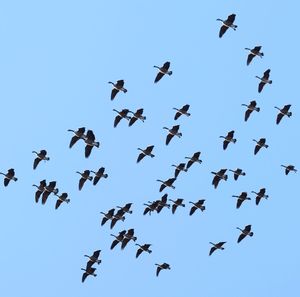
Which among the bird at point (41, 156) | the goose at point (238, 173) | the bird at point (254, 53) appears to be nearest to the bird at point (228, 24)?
the bird at point (254, 53)

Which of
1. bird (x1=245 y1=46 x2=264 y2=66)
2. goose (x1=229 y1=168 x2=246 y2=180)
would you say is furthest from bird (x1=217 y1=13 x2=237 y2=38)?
goose (x1=229 y1=168 x2=246 y2=180)

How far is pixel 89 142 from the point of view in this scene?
107688mm

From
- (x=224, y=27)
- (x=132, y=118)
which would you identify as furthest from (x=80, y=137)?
(x=224, y=27)

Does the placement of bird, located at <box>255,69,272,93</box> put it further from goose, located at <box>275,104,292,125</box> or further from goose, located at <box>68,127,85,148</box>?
goose, located at <box>68,127,85,148</box>

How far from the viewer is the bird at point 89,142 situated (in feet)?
353

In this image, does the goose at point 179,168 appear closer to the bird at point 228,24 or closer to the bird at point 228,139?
the bird at point 228,139

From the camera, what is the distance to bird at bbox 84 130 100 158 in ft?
353

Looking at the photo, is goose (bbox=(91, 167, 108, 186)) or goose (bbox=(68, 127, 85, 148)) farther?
goose (bbox=(91, 167, 108, 186))

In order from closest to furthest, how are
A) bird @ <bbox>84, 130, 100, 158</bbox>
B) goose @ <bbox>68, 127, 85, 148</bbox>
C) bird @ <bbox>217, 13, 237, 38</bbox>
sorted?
bird @ <bbox>217, 13, 237, 38</bbox>, bird @ <bbox>84, 130, 100, 158</bbox>, goose @ <bbox>68, 127, 85, 148</bbox>

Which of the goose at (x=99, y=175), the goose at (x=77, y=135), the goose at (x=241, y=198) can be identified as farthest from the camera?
the goose at (x=241, y=198)

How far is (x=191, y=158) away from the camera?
11081 centimetres

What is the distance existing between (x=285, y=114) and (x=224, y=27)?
8.72m

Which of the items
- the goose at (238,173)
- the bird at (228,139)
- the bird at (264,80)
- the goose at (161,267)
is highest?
the bird at (264,80)

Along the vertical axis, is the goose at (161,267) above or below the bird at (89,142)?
below
